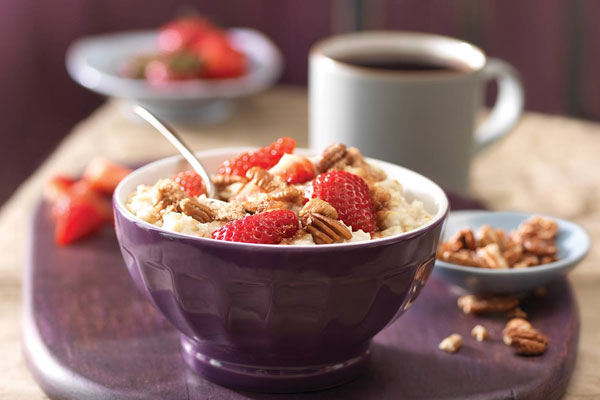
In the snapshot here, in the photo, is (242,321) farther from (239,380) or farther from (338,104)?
(338,104)

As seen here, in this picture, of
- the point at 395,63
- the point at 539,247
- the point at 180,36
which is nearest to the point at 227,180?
the point at 539,247

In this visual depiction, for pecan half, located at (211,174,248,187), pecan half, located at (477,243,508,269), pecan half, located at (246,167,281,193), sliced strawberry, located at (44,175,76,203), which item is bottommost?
sliced strawberry, located at (44,175,76,203)

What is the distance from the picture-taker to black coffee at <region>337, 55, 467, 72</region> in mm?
1403

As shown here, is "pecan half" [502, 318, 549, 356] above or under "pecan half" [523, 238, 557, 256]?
under

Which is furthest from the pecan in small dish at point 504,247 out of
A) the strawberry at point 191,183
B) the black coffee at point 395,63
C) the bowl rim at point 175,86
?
the bowl rim at point 175,86

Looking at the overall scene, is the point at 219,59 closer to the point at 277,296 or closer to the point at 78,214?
the point at 78,214

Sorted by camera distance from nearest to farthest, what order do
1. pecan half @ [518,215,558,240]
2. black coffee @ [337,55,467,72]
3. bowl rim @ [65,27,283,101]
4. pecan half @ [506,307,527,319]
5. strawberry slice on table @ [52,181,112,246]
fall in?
pecan half @ [506,307,527,319], pecan half @ [518,215,558,240], strawberry slice on table @ [52,181,112,246], black coffee @ [337,55,467,72], bowl rim @ [65,27,283,101]

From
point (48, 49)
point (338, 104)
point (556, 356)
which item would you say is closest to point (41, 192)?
point (338, 104)

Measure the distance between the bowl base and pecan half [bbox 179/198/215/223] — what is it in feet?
0.46

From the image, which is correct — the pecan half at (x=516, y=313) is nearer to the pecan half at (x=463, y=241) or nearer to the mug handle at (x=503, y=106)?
the pecan half at (x=463, y=241)

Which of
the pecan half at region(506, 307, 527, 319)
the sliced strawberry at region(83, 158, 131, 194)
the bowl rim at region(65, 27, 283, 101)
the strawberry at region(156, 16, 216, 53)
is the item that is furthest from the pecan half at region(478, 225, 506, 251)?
the strawberry at region(156, 16, 216, 53)

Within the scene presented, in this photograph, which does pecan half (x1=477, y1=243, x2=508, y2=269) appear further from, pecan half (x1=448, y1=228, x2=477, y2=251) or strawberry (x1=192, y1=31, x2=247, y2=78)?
strawberry (x1=192, y1=31, x2=247, y2=78)

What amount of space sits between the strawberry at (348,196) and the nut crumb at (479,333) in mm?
201

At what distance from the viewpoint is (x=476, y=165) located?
1.61m
